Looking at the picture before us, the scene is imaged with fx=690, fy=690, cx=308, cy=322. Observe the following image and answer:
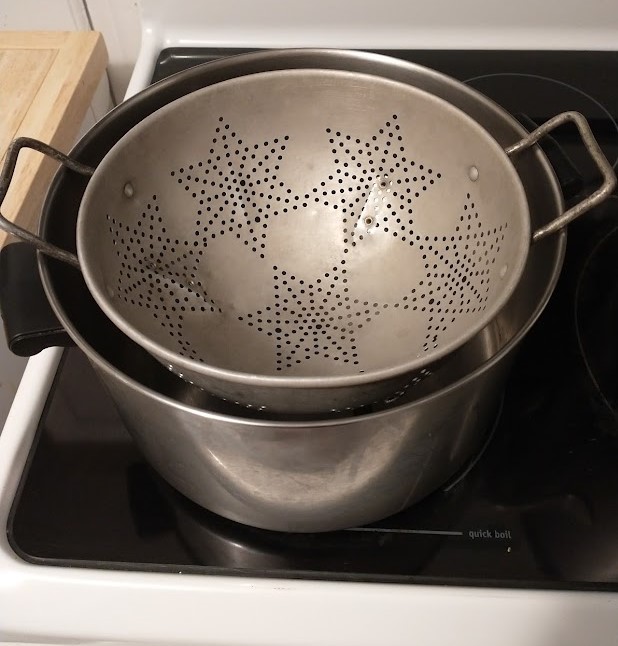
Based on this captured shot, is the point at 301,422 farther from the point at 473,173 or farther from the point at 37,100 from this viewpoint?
the point at 37,100

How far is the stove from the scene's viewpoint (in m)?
0.39

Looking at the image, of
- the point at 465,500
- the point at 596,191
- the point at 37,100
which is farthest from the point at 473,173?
the point at 37,100

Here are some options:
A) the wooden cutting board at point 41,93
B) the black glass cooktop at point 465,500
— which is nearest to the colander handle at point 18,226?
the black glass cooktop at point 465,500

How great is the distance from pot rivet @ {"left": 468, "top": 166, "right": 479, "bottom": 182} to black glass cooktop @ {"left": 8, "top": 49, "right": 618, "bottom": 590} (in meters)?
0.07

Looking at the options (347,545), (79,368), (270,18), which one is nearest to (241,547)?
(347,545)

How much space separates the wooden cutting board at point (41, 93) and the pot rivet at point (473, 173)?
1.30ft

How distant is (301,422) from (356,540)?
0.13 meters

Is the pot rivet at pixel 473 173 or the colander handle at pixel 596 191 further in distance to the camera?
the pot rivet at pixel 473 173

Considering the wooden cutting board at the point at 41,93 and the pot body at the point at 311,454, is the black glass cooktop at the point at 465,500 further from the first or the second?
the wooden cutting board at the point at 41,93

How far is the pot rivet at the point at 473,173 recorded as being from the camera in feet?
1.63

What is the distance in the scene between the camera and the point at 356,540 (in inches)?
16.6

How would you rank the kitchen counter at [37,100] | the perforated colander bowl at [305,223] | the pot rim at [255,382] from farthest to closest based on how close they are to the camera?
the kitchen counter at [37,100], the perforated colander bowl at [305,223], the pot rim at [255,382]

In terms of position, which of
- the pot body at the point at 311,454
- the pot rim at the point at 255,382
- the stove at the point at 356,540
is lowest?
the stove at the point at 356,540

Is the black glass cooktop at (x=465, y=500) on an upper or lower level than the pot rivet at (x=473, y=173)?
lower
